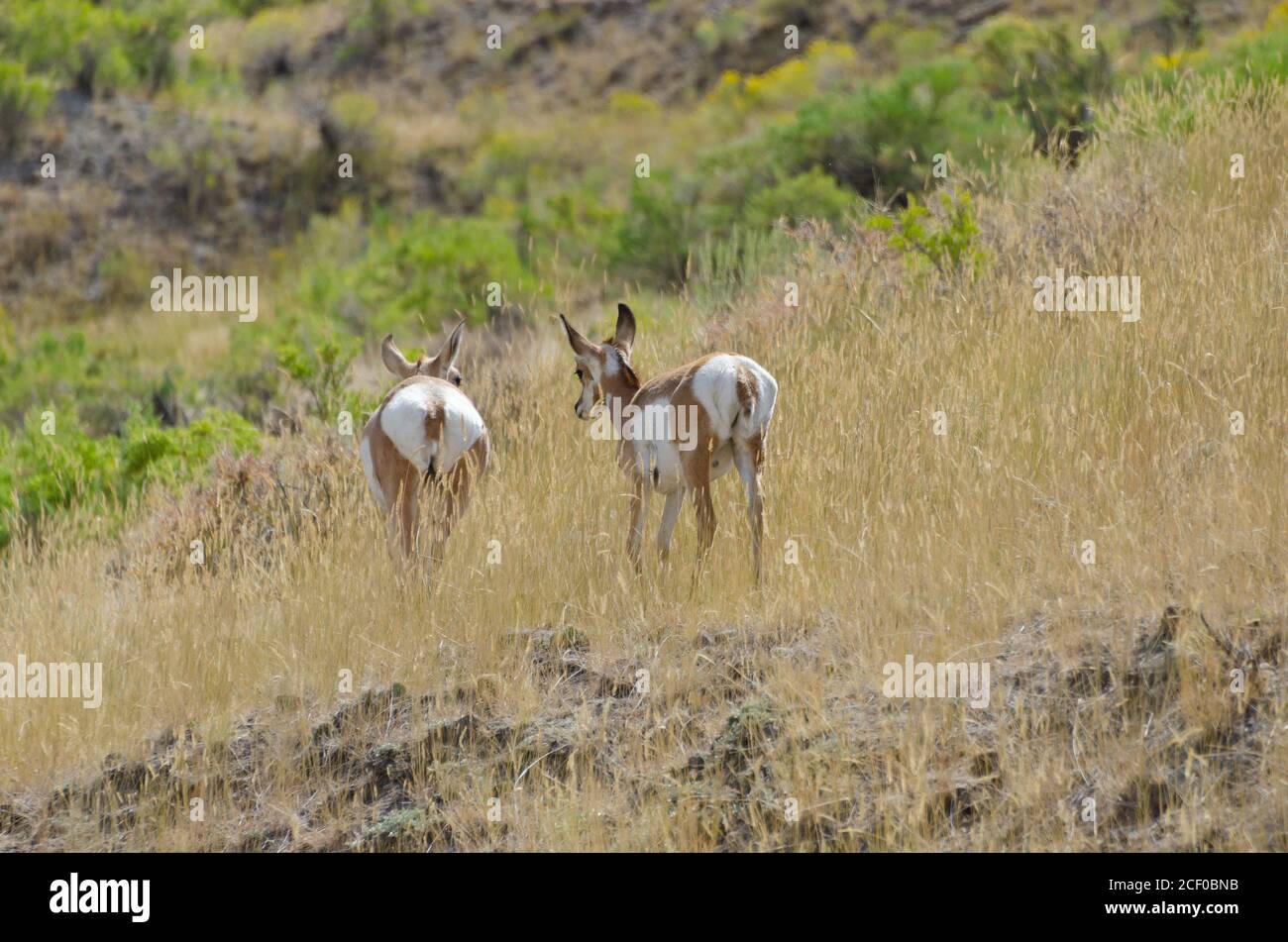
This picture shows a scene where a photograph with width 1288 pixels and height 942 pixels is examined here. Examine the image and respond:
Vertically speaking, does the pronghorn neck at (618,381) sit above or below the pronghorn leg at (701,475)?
above

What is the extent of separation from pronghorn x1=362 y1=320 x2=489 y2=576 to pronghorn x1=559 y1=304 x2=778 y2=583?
993 millimetres

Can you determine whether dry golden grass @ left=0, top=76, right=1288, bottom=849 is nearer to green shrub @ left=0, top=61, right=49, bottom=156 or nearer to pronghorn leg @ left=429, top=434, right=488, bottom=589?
pronghorn leg @ left=429, top=434, right=488, bottom=589

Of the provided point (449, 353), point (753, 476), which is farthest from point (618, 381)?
point (449, 353)

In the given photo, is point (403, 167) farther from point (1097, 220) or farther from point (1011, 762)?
point (1011, 762)

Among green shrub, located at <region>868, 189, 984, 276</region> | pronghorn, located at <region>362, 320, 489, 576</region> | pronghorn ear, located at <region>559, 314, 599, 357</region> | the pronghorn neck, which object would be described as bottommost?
pronghorn, located at <region>362, 320, 489, 576</region>

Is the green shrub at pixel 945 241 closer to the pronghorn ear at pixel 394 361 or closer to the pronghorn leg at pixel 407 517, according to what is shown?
the pronghorn ear at pixel 394 361

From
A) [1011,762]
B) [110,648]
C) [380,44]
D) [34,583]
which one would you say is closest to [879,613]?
[1011,762]

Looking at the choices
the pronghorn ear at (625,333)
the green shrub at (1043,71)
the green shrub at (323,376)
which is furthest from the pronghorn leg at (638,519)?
the green shrub at (1043,71)

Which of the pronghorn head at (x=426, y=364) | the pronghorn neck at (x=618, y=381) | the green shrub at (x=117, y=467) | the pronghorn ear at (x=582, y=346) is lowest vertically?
the pronghorn neck at (x=618, y=381)

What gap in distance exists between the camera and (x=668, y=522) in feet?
25.9

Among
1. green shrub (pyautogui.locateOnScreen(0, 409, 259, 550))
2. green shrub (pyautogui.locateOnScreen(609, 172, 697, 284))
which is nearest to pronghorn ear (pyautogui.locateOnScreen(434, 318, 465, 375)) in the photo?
green shrub (pyautogui.locateOnScreen(0, 409, 259, 550))

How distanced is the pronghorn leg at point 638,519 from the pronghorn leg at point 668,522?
0.10 metres

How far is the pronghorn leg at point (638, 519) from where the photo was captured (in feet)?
25.9

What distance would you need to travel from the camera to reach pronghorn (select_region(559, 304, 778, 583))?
7523 millimetres
